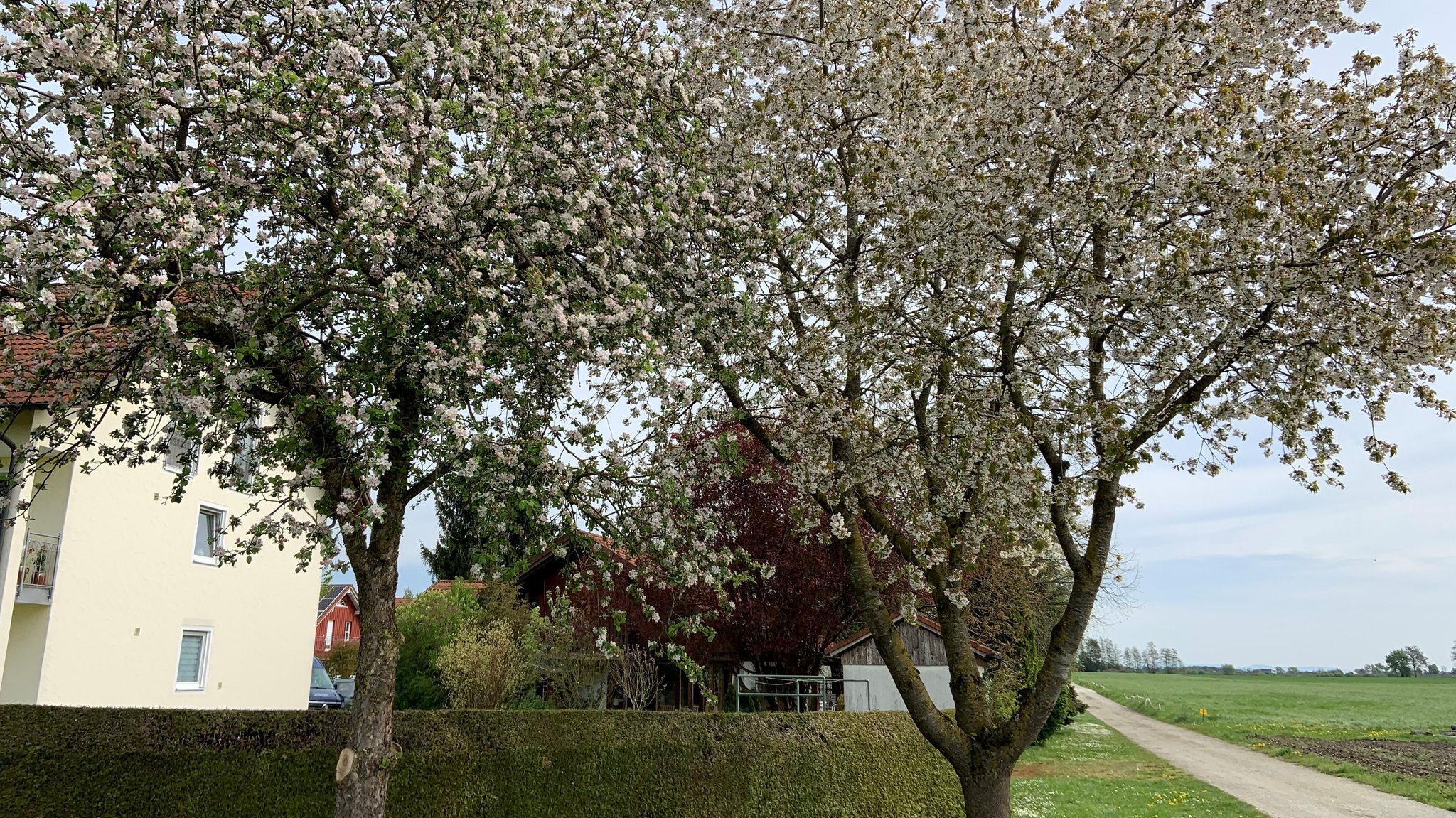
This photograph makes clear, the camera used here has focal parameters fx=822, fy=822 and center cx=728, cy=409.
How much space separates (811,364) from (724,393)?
4.26 ft

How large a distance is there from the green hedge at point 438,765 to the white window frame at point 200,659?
8596mm

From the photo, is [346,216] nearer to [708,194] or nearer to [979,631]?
[708,194]

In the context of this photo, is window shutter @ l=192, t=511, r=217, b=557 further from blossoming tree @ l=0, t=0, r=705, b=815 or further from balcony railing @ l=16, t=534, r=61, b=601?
blossoming tree @ l=0, t=0, r=705, b=815

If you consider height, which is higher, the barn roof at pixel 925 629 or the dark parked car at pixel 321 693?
the barn roof at pixel 925 629

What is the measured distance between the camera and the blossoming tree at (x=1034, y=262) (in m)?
6.13

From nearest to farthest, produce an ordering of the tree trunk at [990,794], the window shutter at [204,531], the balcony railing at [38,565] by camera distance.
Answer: the tree trunk at [990,794] < the balcony railing at [38,565] < the window shutter at [204,531]

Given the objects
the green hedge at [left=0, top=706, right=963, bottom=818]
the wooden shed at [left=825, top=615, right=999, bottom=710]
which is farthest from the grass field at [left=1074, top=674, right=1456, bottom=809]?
the green hedge at [left=0, top=706, right=963, bottom=818]

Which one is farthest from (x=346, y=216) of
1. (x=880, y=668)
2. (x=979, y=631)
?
(x=979, y=631)

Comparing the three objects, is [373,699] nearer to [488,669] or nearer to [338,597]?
[488,669]

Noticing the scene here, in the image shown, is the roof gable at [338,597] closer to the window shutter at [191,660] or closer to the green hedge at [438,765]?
the window shutter at [191,660]

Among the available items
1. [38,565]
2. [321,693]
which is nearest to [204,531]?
[38,565]

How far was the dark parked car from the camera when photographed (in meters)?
22.8

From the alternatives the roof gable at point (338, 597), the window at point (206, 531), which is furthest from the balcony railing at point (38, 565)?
the roof gable at point (338, 597)

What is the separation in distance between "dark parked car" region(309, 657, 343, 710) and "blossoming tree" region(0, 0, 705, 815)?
18834 mm
